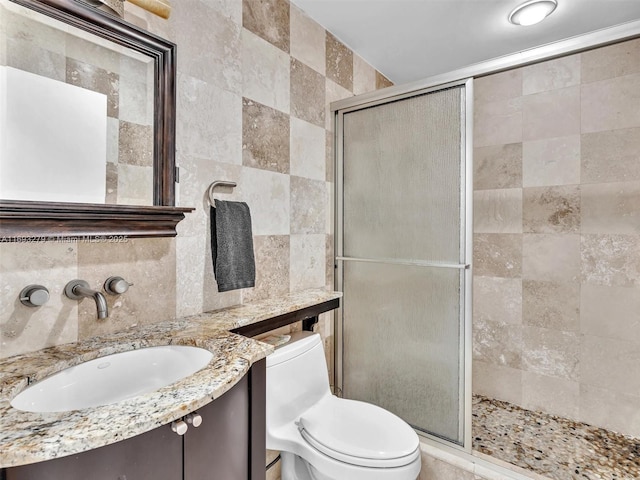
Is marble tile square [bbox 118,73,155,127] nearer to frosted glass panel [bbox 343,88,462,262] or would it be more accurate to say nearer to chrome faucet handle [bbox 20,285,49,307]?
chrome faucet handle [bbox 20,285,49,307]

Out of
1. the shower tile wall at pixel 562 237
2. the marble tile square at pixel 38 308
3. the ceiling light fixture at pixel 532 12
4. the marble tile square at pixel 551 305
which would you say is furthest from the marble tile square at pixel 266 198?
the marble tile square at pixel 551 305

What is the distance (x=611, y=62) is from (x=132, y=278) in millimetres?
2590

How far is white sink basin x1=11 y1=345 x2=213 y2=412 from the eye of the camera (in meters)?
0.85

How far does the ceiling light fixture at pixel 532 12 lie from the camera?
5.74 feet

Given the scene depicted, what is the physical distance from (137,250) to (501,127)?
Result: 2.23 metres

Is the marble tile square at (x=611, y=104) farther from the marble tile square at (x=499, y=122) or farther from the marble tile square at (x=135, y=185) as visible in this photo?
the marble tile square at (x=135, y=185)

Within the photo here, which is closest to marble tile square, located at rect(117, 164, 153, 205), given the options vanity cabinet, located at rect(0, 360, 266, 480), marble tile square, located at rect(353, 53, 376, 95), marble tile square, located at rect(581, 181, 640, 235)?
vanity cabinet, located at rect(0, 360, 266, 480)

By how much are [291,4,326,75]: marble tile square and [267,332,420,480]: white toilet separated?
1469 millimetres

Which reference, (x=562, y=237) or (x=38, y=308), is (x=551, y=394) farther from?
(x=38, y=308)

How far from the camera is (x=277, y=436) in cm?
142

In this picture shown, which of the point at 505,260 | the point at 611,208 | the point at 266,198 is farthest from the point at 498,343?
the point at 266,198

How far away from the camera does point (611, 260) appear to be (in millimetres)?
1948

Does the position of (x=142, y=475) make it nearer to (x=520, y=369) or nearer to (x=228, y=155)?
(x=228, y=155)

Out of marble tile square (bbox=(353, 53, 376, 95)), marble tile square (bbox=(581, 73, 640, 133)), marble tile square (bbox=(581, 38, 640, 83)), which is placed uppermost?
marble tile square (bbox=(353, 53, 376, 95))
